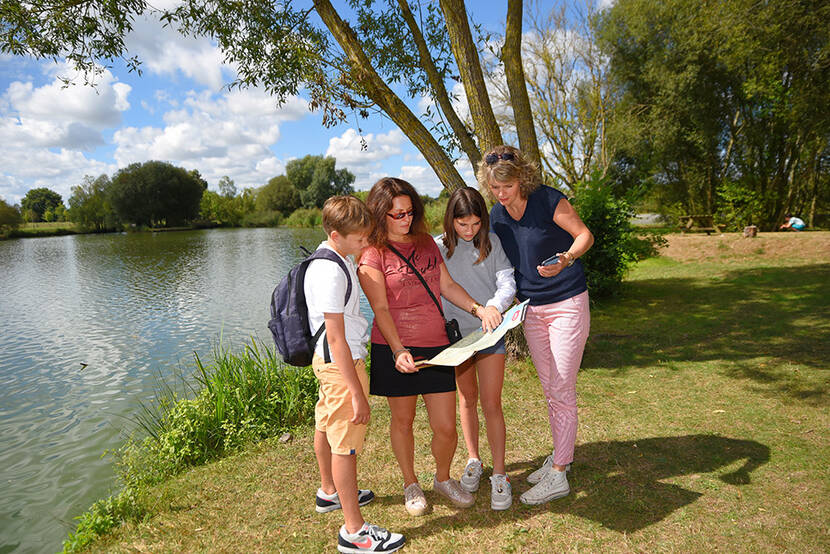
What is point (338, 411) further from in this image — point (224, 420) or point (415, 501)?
point (224, 420)

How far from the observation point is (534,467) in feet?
12.4

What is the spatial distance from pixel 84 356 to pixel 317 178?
4858 centimetres

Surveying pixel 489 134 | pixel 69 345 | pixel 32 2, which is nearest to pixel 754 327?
pixel 489 134

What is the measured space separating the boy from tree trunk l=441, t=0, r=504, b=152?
11.9 ft

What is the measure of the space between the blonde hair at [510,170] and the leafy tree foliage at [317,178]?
52500 mm

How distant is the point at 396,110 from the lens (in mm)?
5824

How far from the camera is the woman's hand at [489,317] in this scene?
9.18ft

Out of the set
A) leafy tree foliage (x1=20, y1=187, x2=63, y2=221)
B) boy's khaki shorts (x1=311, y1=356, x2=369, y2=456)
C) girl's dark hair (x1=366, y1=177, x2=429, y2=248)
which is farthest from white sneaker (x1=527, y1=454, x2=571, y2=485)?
leafy tree foliage (x1=20, y1=187, x2=63, y2=221)

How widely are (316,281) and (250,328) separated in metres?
9.62

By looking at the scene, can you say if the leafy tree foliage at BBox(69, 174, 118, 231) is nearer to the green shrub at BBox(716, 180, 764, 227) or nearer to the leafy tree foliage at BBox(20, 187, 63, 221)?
the leafy tree foliage at BBox(20, 187, 63, 221)

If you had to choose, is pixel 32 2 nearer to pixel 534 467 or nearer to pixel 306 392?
pixel 306 392

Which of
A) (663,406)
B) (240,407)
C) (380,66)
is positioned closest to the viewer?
(663,406)

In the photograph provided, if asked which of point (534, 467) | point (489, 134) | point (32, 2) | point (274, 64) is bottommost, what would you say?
point (534, 467)

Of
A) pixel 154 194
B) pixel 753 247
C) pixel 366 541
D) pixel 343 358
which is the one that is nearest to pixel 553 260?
pixel 343 358
